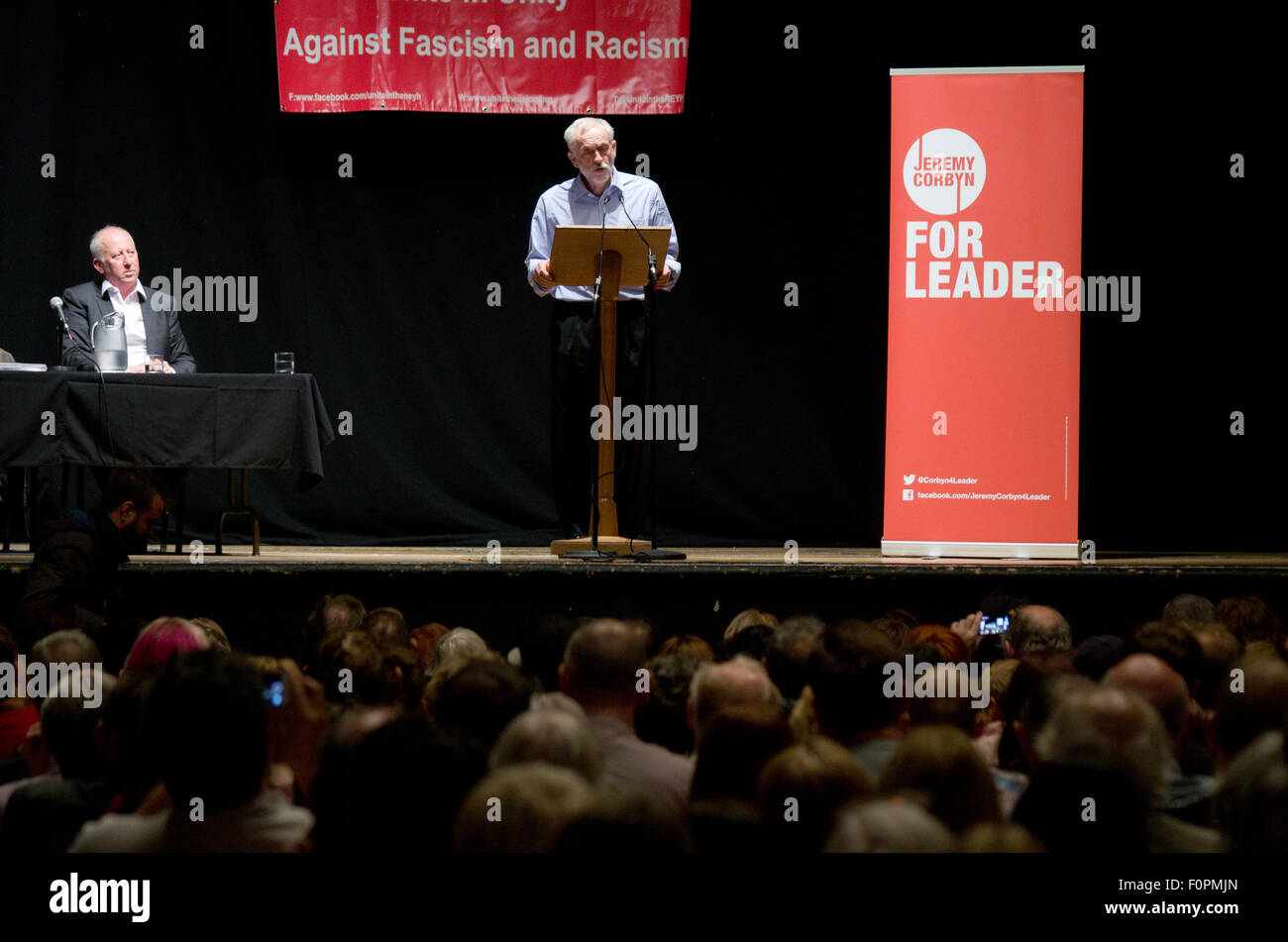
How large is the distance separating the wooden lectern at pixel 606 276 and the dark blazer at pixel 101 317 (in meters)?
2.13

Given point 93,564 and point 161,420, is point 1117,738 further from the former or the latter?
point 161,420

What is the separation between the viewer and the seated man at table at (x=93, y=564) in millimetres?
4586

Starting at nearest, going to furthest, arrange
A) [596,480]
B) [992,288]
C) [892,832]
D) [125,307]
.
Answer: [892,832]
[596,480]
[992,288]
[125,307]

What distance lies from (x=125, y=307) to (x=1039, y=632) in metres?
4.53

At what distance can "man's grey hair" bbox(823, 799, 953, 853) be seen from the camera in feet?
5.37

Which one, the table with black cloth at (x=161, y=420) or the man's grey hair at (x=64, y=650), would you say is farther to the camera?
the table with black cloth at (x=161, y=420)

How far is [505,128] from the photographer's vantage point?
7746 mm

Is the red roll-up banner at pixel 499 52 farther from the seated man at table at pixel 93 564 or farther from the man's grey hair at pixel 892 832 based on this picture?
the man's grey hair at pixel 892 832

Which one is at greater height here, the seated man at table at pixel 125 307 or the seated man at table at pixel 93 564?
the seated man at table at pixel 125 307

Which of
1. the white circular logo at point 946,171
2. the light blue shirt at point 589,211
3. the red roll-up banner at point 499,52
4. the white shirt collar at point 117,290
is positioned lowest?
the white shirt collar at point 117,290

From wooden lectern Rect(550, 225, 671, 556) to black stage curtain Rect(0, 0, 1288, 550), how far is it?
6.94 feet

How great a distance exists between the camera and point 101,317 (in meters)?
6.57

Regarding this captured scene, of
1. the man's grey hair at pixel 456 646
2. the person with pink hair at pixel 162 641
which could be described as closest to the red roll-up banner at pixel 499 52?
the man's grey hair at pixel 456 646

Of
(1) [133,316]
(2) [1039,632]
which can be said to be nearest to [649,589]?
(2) [1039,632]
